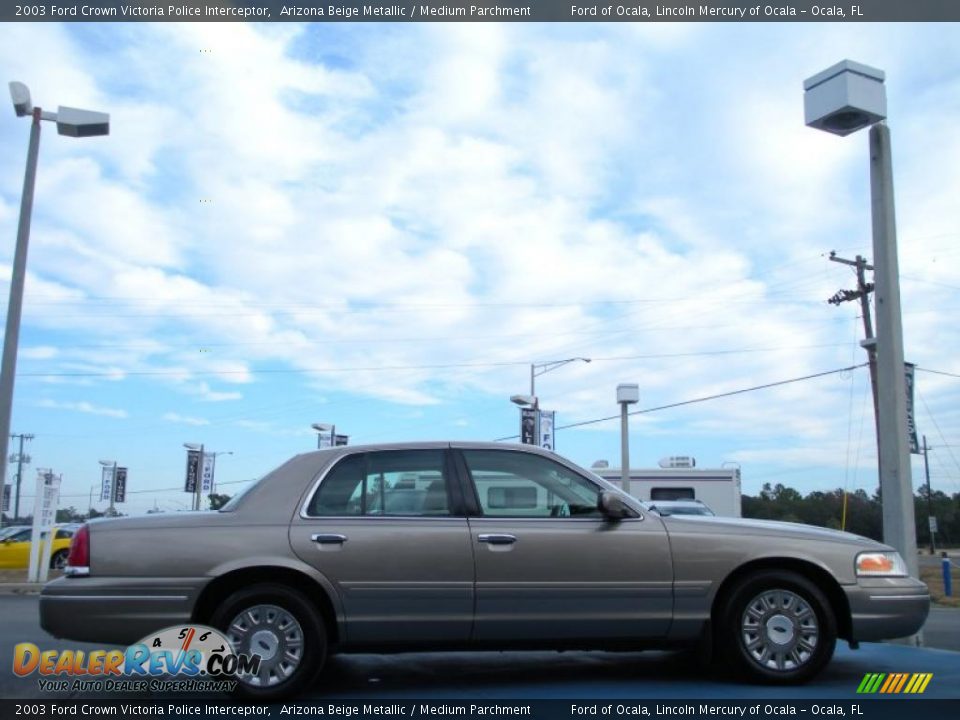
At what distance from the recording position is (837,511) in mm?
52031

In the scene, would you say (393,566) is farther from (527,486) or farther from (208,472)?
(208,472)

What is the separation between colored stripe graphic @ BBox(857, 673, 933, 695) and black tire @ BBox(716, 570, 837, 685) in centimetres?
28

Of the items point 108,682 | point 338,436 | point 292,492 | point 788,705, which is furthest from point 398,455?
point 338,436

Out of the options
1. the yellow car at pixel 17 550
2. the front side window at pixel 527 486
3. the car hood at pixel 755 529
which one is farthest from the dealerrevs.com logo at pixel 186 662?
the yellow car at pixel 17 550

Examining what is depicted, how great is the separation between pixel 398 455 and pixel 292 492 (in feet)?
2.28

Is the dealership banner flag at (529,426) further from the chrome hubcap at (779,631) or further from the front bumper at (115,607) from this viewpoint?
the front bumper at (115,607)

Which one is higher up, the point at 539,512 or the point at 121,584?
the point at 539,512

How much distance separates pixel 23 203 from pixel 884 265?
9.92 m

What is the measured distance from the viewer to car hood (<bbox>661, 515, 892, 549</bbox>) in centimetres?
585

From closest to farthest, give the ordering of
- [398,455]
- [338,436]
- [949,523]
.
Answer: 1. [398,455]
2. [338,436]
3. [949,523]

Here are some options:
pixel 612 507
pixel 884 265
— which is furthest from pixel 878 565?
pixel 884 265

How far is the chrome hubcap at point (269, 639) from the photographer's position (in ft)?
17.3

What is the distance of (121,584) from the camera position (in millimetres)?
5281

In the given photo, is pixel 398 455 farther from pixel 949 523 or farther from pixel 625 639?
pixel 949 523
